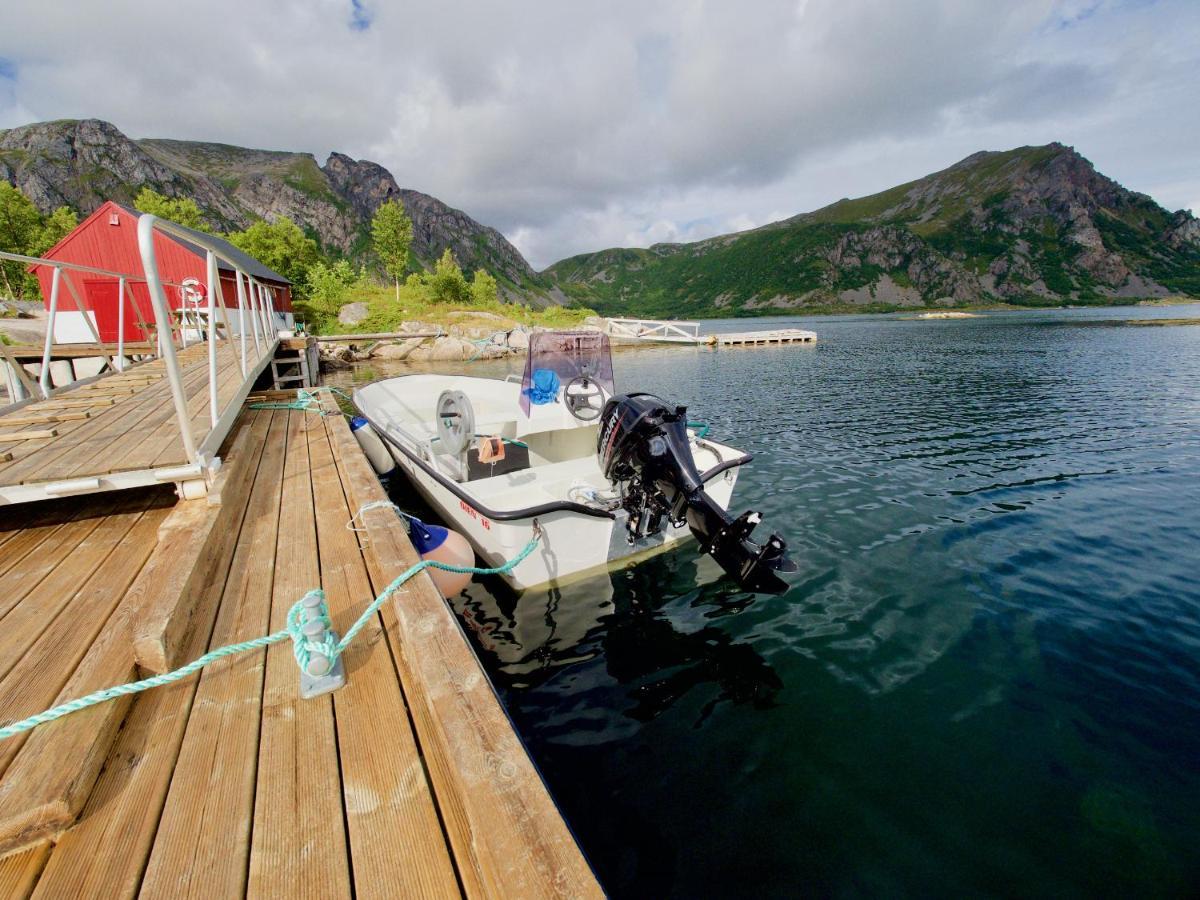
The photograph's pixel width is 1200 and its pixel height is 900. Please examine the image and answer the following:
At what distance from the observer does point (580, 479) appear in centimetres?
598

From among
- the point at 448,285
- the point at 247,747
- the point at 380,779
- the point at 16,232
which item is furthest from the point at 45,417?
the point at 16,232

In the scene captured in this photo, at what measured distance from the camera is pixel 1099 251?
159 meters

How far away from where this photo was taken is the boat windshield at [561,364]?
7871 millimetres

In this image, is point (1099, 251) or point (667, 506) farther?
point (1099, 251)

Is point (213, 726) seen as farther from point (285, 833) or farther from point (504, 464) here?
point (504, 464)

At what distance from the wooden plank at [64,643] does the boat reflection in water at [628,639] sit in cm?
276

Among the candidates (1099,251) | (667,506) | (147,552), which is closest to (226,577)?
(147,552)

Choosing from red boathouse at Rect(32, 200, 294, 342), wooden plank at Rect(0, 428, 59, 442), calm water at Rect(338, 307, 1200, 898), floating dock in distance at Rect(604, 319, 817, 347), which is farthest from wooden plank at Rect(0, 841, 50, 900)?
floating dock in distance at Rect(604, 319, 817, 347)

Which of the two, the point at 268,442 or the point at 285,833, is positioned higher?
the point at 268,442

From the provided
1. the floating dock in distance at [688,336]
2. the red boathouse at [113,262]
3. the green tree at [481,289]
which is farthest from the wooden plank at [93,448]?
the green tree at [481,289]

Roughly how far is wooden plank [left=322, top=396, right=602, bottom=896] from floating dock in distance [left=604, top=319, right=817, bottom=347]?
4206 centimetres

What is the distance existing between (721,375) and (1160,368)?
1951 cm

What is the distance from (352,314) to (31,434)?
43886 millimetres

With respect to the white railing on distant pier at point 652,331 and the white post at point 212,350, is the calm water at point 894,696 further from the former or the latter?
the white railing on distant pier at point 652,331
